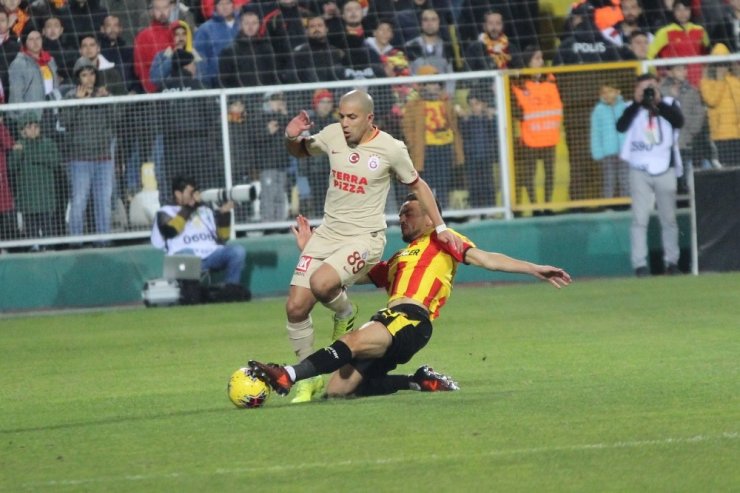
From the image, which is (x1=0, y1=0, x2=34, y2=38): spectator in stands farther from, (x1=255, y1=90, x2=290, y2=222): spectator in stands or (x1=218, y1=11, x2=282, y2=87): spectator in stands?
(x1=255, y1=90, x2=290, y2=222): spectator in stands

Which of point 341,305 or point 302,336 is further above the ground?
point 341,305

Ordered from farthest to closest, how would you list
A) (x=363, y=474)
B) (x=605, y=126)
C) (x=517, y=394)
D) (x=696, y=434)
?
(x=605, y=126), (x=517, y=394), (x=696, y=434), (x=363, y=474)

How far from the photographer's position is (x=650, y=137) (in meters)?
18.4

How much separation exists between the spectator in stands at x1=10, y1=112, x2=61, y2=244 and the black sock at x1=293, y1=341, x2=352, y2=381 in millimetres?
9610

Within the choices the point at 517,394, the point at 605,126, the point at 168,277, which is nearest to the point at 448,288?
the point at 517,394

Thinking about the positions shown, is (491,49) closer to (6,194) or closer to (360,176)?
(6,194)

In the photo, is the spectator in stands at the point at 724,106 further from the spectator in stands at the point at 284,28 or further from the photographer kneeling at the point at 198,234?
the photographer kneeling at the point at 198,234

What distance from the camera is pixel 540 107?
18.7m

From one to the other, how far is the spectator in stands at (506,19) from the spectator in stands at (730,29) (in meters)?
2.32

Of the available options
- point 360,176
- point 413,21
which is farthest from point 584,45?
point 360,176

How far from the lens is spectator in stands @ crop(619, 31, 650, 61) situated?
63.6ft

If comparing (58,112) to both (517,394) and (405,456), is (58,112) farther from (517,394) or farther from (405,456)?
(405,456)

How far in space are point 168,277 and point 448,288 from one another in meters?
8.39

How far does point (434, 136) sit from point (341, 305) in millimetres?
8820
